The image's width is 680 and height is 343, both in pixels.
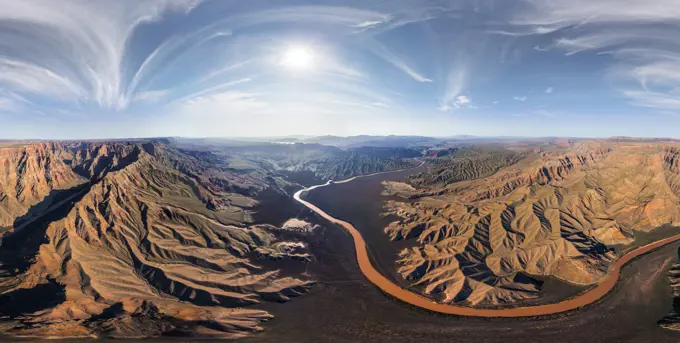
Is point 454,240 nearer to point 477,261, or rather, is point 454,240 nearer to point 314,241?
point 477,261

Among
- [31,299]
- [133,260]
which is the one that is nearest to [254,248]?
[133,260]

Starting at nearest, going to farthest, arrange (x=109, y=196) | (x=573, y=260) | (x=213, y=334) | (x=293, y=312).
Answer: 1. (x=213, y=334)
2. (x=293, y=312)
3. (x=573, y=260)
4. (x=109, y=196)

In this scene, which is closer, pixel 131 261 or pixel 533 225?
pixel 131 261

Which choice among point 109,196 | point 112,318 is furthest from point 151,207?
point 112,318

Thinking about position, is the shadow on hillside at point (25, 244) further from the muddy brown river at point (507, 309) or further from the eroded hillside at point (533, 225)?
the eroded hillside at point (533, 225)

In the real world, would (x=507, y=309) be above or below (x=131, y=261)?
below

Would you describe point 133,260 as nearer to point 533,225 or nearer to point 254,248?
point 254,248

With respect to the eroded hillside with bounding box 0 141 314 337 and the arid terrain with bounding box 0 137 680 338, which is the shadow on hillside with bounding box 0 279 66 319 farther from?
the arid terrain with bounding box 0 137 680 338
